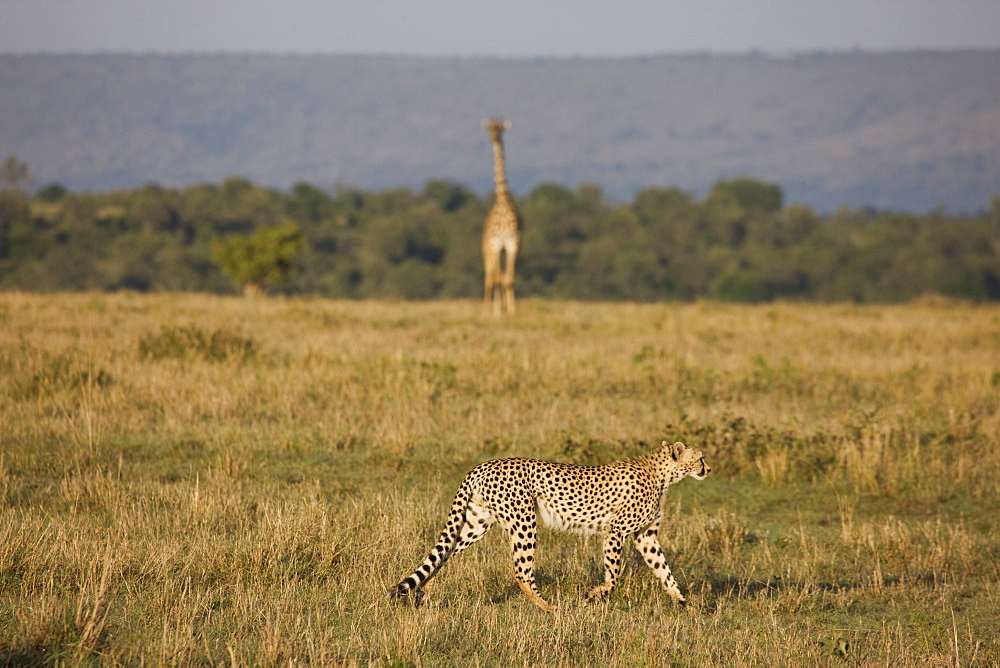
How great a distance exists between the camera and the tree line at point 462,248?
45500 mm

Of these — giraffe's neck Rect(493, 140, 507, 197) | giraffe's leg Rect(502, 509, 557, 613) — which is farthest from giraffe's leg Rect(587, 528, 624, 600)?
giraffe's neck Rect(493, 140, 507, 197)

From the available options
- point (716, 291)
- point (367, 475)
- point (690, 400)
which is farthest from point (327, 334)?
point (716, 291)

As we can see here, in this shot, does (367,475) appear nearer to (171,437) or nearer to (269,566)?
(171,437)

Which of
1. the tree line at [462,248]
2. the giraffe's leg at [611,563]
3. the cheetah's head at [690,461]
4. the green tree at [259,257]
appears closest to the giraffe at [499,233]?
the green tree at [259,257]

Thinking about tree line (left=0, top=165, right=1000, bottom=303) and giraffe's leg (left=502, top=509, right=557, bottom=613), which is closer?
giraffe's leg (left=502, top=509, right=557, bottom=613)

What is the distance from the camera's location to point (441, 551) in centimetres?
533

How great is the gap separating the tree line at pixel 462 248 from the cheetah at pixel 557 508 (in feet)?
120

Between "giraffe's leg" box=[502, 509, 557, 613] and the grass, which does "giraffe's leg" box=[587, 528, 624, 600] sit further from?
"giraffe's leg" box=[502, 509, 557, 613]

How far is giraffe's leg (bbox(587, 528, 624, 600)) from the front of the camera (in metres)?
5.47

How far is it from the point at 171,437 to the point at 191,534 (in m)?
2.89

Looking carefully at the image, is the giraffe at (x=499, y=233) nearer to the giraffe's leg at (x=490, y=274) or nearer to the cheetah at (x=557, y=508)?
the giraffe's leg at (x=490, y=274)

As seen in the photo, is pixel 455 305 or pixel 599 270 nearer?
pixel 455 305

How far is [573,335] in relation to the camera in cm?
1617

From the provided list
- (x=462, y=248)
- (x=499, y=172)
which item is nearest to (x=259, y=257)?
(x=499, y=172)
